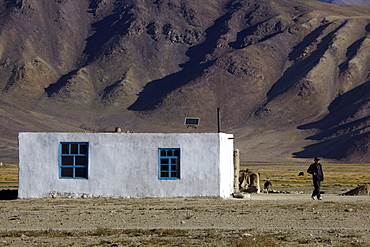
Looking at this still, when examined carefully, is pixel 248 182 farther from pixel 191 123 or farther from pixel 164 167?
pixel 164 167

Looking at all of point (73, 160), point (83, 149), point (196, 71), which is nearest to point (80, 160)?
point (73, 160)

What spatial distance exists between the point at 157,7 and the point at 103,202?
514 feet

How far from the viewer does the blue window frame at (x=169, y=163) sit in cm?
2705

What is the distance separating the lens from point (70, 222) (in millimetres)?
18969

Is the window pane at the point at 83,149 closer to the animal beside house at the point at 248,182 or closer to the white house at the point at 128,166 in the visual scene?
the white house at the point at 128,166

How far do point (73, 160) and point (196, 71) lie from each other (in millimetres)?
124916

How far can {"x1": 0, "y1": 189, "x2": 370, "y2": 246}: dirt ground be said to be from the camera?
1497 cm

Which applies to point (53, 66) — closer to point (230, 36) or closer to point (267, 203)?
point (230, 36)

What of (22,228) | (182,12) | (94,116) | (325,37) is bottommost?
(22,228)

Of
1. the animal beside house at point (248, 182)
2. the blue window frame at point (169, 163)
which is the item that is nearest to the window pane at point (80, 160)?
the blue window frame at point (169, 163)

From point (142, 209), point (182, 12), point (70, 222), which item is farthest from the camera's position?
point (182, 12)

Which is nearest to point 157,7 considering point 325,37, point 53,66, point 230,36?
point 230,36

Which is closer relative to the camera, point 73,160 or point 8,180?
point 73,160

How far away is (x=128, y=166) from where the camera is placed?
27.0m
